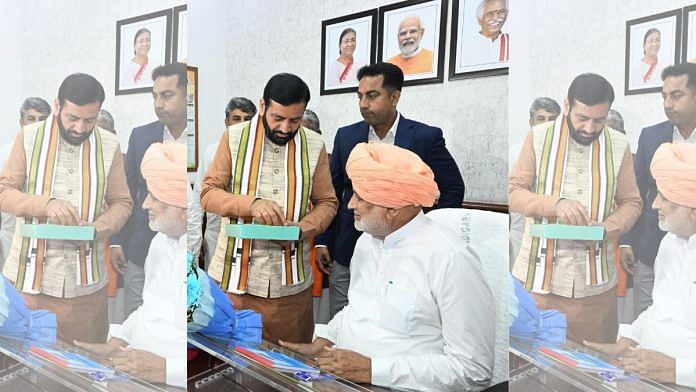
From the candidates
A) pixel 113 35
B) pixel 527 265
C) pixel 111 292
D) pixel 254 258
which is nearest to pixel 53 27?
pixel 113 35

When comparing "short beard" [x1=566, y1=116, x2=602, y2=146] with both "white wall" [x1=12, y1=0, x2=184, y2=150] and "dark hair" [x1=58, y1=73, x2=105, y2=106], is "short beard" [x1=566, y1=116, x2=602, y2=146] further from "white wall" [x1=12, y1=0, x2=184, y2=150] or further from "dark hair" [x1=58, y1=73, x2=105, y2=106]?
"dark hair" [x1=58, y1=73, x2=105, y2=106]

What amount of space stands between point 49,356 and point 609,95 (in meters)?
2.13

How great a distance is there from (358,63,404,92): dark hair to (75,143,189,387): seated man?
0.76m

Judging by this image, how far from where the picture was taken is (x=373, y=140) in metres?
2.39

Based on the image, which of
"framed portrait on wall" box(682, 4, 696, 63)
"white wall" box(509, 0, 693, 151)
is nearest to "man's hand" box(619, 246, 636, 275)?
"white wall" box(509, 0, 693, 151)

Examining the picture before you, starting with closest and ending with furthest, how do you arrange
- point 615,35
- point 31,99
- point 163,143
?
point 615,35
point 163,143
point 31,99

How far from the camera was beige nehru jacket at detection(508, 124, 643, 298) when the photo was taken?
1756 millimetres

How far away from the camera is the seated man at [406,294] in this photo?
7.25 feet

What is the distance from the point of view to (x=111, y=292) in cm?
221

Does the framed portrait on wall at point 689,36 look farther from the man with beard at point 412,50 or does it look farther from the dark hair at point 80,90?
the dark hair at point 80,90

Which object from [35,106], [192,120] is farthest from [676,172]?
[35,106]

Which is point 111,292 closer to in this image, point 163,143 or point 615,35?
point 163,143

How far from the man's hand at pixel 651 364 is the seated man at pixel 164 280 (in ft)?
4.63

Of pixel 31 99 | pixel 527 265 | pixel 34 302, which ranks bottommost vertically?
pixel 34 302
